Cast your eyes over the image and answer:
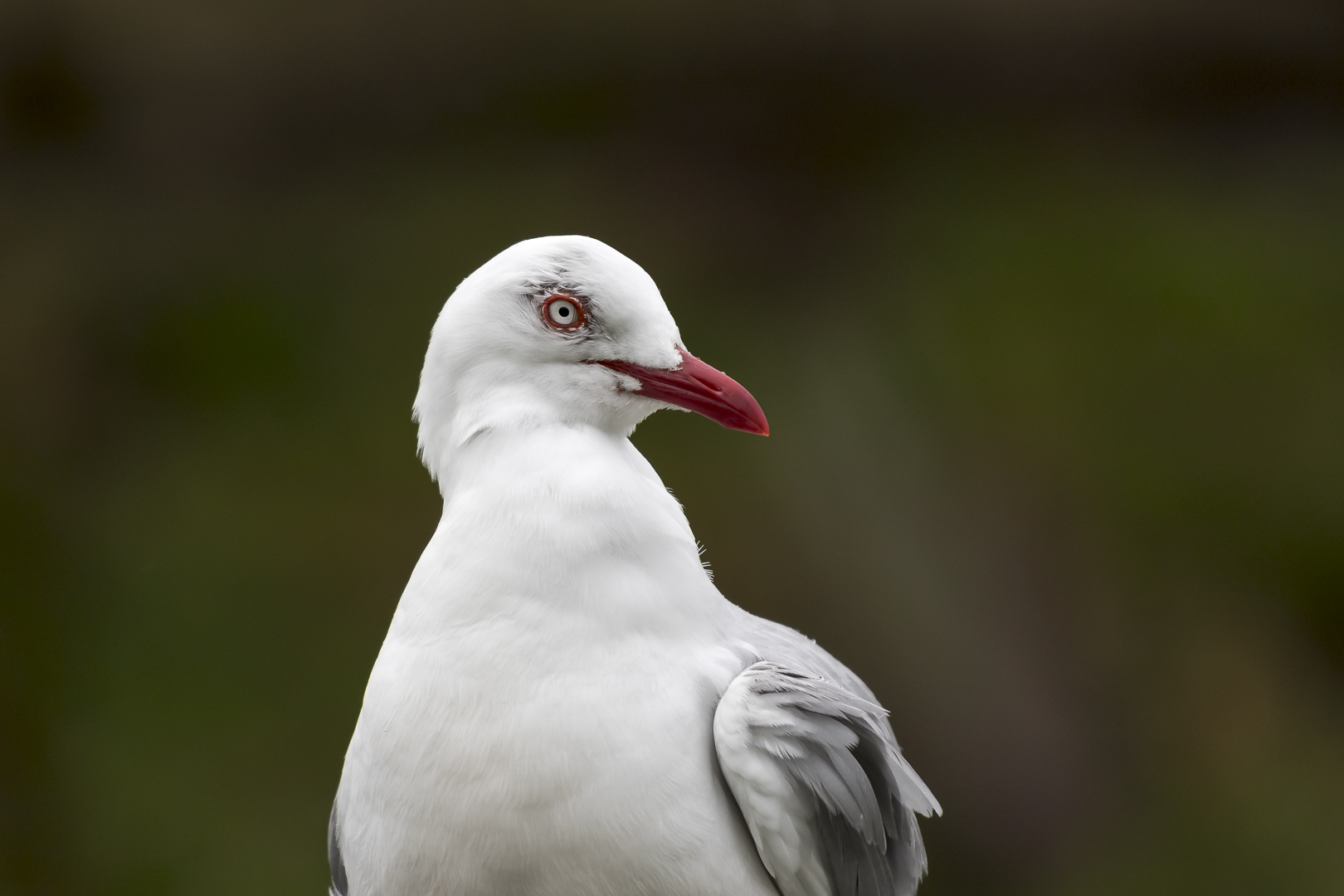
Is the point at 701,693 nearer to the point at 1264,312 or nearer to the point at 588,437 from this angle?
the point at 588,437

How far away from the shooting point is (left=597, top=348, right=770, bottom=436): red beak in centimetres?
157

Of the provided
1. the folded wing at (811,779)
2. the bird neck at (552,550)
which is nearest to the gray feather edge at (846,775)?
the folded wing at (811,779)

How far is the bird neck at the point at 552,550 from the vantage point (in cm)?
150

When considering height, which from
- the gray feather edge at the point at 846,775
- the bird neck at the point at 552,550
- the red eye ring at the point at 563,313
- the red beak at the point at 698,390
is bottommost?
the gray feather edge at the point at 846,775

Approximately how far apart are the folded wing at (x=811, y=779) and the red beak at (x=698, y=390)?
1.12 feet

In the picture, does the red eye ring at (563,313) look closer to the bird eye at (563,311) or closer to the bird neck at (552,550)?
the bird eye at (563,311)

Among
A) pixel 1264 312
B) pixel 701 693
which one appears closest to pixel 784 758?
pixel 701 693

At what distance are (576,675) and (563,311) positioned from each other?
47 centimetres

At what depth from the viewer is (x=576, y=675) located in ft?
4.84

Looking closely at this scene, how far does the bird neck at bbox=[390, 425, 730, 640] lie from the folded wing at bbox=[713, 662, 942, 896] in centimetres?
14

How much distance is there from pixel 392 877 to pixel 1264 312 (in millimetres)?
3900


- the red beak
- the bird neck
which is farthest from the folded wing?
the red beak

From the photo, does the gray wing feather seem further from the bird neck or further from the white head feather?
the white head feather

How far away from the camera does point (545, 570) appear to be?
4.94 feet
